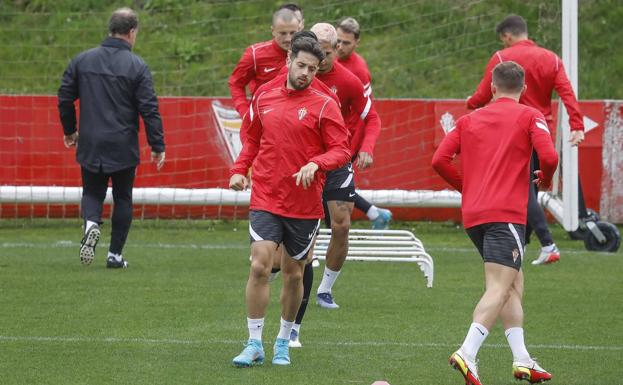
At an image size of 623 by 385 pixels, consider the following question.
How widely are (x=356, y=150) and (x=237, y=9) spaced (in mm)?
8902

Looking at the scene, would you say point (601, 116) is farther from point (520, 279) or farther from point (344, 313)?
point (520, 279)

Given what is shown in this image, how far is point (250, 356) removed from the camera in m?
6.85

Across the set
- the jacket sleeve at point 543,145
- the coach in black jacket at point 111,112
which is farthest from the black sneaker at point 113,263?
the jacket sleeve at point 543,145

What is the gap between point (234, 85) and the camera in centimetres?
970

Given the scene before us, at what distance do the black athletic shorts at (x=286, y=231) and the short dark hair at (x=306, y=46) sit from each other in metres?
0.89

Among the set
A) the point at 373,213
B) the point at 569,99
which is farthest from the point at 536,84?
the point at 373,213

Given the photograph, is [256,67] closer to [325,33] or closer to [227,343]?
[325,33]

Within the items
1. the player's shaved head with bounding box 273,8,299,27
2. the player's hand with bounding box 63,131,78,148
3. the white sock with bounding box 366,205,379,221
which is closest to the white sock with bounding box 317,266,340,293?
the player's shaved head with bounding box 273,8,299,27

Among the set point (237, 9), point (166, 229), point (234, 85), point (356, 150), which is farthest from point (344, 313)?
point (237, 9)

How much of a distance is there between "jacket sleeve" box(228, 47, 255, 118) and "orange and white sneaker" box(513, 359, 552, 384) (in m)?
3.71

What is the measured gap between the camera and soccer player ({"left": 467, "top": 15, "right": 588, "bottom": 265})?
10742 mm

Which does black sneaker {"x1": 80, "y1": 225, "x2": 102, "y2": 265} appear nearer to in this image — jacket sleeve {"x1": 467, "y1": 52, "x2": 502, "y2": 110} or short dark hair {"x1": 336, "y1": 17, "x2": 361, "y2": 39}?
short dark hair {"x1": 336, "y1": 17, "x2": 361, "y2": 39}

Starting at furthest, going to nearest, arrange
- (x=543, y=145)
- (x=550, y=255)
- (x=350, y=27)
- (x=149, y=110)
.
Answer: (x=550, y=255)
(x=149, y=110)
(x=350, y=27)
(x=543, y=145)

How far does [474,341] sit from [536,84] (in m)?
5.06
